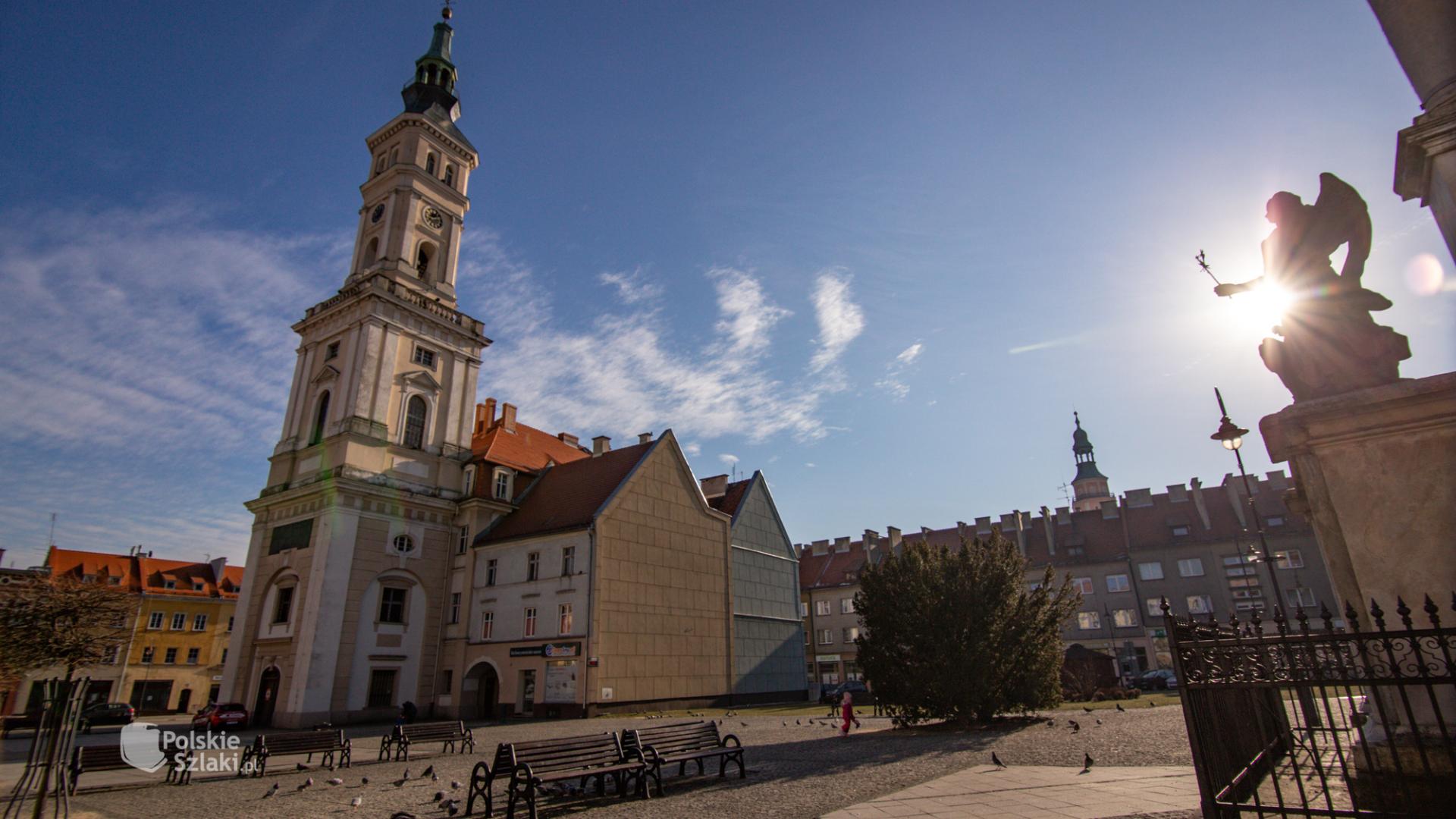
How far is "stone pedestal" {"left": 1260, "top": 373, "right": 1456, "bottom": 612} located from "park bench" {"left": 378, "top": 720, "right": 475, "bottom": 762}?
748 inches

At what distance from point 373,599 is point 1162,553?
53285 mm

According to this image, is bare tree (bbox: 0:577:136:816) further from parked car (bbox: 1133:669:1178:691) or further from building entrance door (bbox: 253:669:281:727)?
parked car (bbox: 1133:669:1178:691)

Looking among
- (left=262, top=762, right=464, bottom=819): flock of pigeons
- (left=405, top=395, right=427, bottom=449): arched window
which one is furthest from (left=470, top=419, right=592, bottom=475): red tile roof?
(left=262, top=762, right=464, bottom=819): flock of pigeons

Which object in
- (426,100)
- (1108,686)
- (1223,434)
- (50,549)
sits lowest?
(1108,686)

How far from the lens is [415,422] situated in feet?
129

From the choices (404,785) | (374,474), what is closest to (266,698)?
(374,474)

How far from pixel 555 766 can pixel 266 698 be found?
30.3m

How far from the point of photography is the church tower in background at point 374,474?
32.7 metres

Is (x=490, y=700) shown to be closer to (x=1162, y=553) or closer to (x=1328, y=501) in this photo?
(x=1328, y=501)

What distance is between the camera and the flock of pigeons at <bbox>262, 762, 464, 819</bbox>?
34.9ft

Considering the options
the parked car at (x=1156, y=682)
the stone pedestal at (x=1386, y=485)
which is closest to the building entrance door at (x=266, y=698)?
the stone pedestal at (x=1386, y=485)

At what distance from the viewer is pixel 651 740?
12133 millimetres

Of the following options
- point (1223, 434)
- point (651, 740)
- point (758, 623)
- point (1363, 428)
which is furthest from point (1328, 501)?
point (758, 623)

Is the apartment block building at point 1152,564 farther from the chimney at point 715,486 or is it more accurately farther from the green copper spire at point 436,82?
the green copper spire at point 436,82
